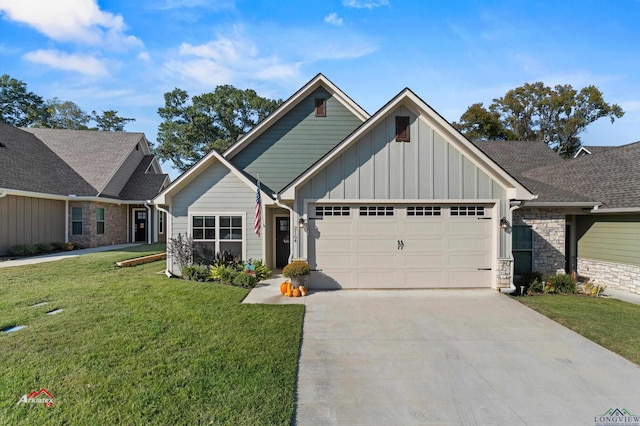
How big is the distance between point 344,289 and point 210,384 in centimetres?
521

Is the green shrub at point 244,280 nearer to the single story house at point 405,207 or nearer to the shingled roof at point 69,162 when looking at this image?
the single story house at point 405,207

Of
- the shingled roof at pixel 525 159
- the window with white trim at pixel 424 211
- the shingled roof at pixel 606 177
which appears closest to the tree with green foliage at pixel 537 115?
the shingled roof at pixel 525 159

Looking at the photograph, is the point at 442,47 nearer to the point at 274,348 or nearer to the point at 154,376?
the point at 274,348

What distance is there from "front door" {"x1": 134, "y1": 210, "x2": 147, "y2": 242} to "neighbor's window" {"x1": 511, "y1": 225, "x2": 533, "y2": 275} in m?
19.2

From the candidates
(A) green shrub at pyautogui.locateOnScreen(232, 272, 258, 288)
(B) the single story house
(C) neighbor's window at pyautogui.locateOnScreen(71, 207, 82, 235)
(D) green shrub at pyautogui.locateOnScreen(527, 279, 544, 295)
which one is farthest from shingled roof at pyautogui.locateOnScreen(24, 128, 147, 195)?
(D) green shrub at pyautogui.locateOnScreen(527, 279, 544, 295)

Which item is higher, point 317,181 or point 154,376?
point 317,181

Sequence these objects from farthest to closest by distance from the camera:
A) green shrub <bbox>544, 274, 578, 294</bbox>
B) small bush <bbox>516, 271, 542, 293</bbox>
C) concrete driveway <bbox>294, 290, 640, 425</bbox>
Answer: small bush <bbox>516, 271, 542, 293</bbox> < green shrub <bbox>544, 274, 578, 294</bbox> < concrete driveway <bbox>294, 290, 640, 425</bbox>

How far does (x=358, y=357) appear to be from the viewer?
4578 mm

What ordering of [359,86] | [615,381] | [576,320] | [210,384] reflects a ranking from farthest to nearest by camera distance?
[359,86]
[576,320]
[615,381]
[210,384]

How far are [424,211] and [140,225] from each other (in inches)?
691

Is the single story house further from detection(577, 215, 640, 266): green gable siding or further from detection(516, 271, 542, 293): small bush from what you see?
detection(577, 215, 640, 266): green gable siding

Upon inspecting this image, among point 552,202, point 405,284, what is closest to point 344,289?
point 405,284

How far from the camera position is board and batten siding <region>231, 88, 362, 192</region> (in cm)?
1119

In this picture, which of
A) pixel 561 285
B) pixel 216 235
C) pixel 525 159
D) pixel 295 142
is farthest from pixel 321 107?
pixel 525 159
